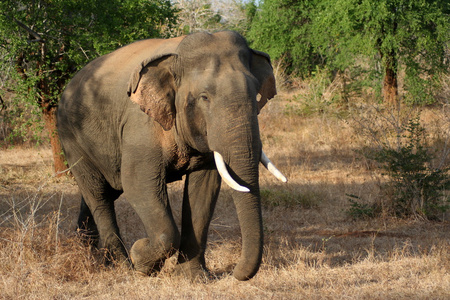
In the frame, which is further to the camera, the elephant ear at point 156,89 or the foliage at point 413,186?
the foliage at point 413,186

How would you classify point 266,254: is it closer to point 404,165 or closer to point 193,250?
point 193,250

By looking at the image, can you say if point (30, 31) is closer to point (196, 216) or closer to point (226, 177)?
Result: point (196, 216)

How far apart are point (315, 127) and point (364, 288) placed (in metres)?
13.4

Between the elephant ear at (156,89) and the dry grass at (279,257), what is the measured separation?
1.16m

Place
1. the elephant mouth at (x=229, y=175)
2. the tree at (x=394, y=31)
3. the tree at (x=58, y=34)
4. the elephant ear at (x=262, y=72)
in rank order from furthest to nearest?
the tree at (x=394, y=31)
the tree at (x=58, y=34)
the elephant ear at (x=262, y=72)
the elephant mouth at (x=229, y=175)

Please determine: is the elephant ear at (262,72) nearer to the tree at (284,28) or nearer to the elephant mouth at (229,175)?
the elephant mouth at (229,175)

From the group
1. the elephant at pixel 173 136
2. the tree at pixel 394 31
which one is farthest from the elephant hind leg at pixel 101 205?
the tree at pixel 394 31

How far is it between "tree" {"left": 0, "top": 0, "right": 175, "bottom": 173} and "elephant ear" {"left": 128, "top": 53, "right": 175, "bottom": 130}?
4909 millimetres

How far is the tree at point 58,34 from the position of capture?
415 inches

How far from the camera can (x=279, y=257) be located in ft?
21.5

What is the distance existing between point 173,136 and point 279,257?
6.40 ft

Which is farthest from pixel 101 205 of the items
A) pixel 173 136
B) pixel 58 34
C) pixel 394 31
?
pixel 394 31

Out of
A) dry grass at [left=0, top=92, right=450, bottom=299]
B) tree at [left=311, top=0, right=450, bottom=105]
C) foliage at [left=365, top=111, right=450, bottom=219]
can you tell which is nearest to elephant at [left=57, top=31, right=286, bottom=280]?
dry grass at [left=0, top=92, right=450, bottom=299]

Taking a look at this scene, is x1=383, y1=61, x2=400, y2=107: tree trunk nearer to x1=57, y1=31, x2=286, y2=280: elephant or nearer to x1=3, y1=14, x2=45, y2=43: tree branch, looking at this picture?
Answer: x1=3, y1=14, x2=45, y2=43: tree branch
